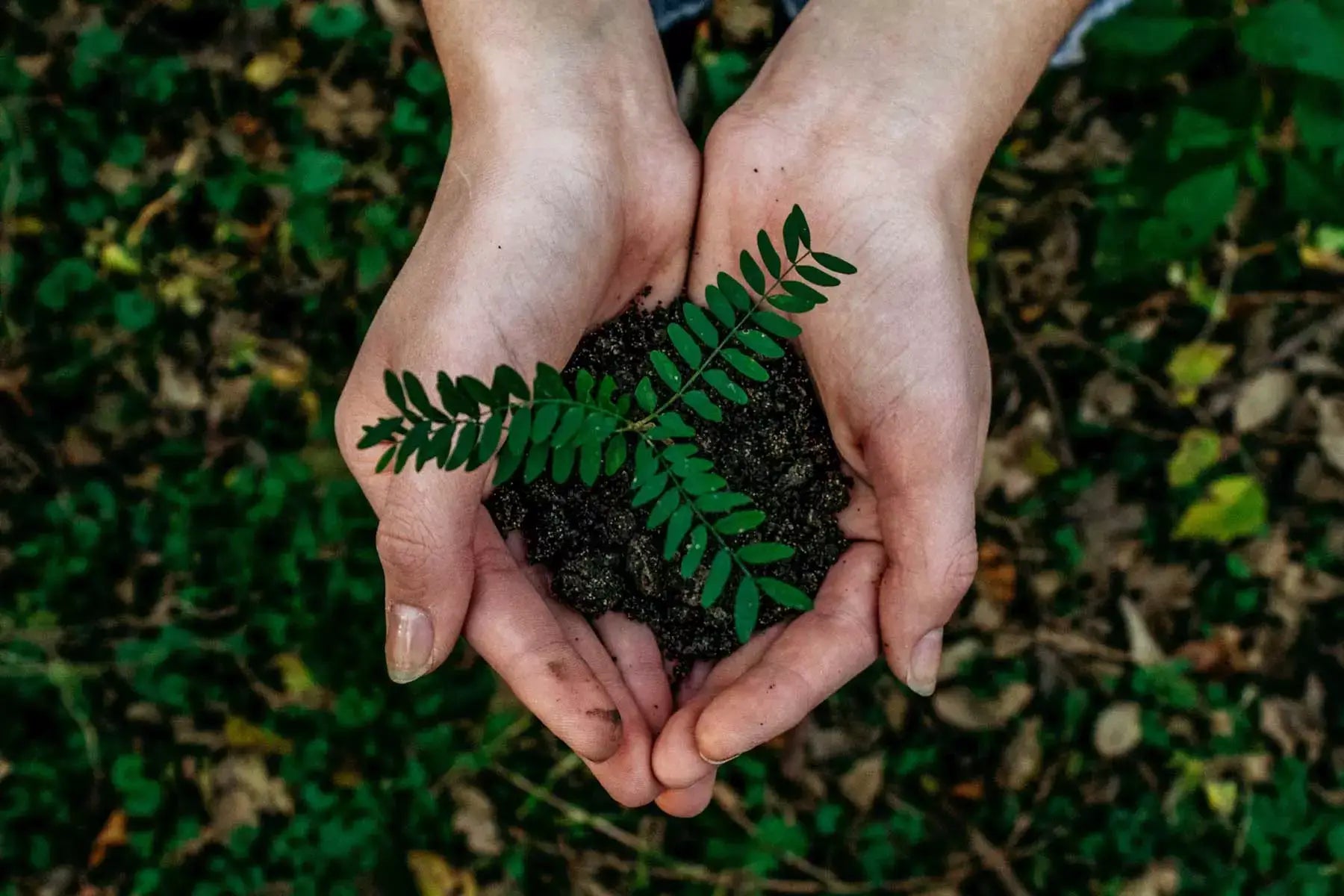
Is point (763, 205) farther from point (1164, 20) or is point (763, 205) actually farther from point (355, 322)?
point (355, 322)

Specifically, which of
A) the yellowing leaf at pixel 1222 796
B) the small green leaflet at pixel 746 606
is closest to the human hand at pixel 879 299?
the small green leaflet at pixel 746 606

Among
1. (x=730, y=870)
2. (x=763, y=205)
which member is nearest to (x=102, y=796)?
Answer: (x=730, y=870)

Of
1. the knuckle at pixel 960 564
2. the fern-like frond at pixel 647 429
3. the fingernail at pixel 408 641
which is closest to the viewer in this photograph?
the fern-like frond at pixel 647 429

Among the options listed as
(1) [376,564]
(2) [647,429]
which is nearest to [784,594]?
(2) [647,429]

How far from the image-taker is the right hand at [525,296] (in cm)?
209

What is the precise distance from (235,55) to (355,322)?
3.31 ft

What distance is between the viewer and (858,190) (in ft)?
7.71

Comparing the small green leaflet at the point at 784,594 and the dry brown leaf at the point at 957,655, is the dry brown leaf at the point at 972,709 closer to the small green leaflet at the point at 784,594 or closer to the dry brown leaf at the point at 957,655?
the dry brown leaf at the point at 957,655

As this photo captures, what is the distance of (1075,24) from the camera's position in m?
2.81

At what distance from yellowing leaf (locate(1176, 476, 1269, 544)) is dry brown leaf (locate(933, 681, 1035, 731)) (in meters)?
0.79

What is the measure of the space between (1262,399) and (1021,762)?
1416mm

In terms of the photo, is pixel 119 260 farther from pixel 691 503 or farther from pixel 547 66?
pixel 691 503

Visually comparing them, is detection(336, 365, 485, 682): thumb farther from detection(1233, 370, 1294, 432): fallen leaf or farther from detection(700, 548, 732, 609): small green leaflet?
detection(1233, 370, 1294, 432): fallen leaf

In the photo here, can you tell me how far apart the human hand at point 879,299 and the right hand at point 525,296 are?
132 millimetres
